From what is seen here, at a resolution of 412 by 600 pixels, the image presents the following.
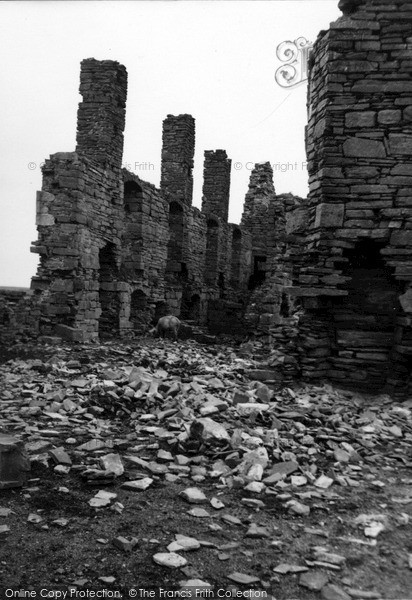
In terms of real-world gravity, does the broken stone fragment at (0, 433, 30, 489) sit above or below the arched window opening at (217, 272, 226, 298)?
below

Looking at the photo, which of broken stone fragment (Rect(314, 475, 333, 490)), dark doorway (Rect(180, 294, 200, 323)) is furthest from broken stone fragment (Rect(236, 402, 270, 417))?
dark doorway (Rect(180, 294, 200, 323))

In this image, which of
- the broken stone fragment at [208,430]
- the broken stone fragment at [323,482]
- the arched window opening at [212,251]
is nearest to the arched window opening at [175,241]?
the arched window opening at [212,251]

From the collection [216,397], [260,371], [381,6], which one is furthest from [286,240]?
[381,6]

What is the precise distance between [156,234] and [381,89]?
1053 centimetres

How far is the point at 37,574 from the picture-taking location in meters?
3.08

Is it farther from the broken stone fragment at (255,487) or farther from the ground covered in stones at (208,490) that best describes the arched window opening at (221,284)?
the broken stone fragment at (255,487)

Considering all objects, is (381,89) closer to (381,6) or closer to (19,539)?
(381,6)

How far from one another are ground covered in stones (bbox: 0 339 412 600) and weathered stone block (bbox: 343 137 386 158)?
11.5 feet

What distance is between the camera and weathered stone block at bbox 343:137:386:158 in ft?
24.7

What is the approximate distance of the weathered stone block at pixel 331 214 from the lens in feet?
25.1

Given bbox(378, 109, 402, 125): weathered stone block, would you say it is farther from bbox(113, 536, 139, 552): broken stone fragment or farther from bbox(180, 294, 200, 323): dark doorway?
bbox(180, 294, 200, 323): dark doorway

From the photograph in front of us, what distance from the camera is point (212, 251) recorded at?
23.1 metres

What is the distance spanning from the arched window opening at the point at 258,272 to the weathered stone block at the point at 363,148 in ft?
68.5

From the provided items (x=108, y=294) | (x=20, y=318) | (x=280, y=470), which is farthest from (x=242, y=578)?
(x=108, y=294)
